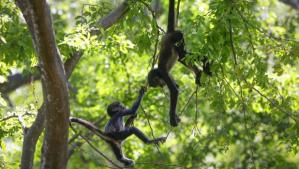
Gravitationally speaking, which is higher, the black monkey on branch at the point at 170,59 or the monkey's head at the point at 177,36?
the monkey's head at the point at 177,36

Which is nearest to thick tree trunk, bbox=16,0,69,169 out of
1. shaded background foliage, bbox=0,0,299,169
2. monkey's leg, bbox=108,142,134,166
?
shaded background foliage, bbox=0,0,299,169

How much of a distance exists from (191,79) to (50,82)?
6.70 metres

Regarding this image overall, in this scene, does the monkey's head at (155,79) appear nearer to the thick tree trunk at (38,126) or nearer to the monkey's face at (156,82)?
the monkey's face at (156,82)

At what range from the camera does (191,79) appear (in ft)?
38.7

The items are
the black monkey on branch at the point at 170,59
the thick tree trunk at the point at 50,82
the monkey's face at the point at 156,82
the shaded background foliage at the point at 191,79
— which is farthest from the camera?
the monkey's face at the point at 156,82

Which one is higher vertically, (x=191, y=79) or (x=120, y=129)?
(x=191, y=79)

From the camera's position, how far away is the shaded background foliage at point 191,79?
21.8 feet

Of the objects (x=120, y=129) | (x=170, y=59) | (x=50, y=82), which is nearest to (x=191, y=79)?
(x=170, y=59)

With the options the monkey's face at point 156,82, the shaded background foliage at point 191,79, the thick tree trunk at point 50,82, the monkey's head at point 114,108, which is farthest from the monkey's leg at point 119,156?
the thick tree trunk at point 50,82

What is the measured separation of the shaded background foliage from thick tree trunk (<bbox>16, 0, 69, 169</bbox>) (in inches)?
30.3

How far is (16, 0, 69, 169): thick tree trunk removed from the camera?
516 centimetres

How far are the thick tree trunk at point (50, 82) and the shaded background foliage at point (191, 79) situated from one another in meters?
0.77

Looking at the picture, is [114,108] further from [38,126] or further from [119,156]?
[38,126]

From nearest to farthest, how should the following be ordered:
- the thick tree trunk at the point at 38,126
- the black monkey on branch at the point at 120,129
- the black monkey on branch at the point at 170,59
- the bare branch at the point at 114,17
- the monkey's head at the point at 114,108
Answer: the black monkey on branch at the point at 120,129 < the thick tree trunk at the point at 38,126 < the black monkey on branch at the point at 170,59 < the monkey's head at the point at 114,108 < the bare branch at the point at 114,17
